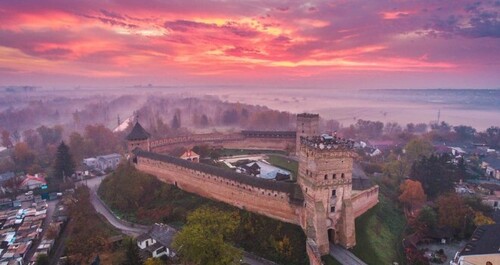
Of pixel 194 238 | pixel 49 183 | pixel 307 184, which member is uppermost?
pixel 307 184

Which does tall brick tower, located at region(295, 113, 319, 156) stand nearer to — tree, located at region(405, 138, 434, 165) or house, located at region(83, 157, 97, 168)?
tree, located at region(405, 138, 434, 165)

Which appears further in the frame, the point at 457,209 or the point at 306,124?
the point at 306,124

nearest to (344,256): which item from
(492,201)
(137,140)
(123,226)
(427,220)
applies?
(427,220)

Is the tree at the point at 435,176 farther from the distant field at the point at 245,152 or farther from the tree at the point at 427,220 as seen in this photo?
the distant field at the point at 245,152

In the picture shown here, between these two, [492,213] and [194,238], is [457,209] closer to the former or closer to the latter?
[492,213]

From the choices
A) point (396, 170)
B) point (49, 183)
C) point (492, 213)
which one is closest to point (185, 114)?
point (49, 183)

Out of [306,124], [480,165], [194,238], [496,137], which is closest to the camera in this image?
[194,238]

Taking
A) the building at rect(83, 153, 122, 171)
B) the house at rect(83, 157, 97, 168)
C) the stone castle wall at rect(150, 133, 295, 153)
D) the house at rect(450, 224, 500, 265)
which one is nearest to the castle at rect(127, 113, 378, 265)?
the house at rect(450, 224, 500, 265)
